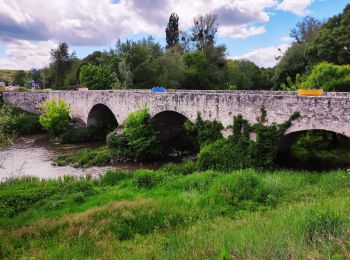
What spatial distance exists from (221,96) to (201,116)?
197 cm

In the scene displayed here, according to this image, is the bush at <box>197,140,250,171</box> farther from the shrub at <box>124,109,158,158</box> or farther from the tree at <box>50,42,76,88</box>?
the tree at <box>50,42,76,88</box>

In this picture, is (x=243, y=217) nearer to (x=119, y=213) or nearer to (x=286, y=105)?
(x=119, y=213)

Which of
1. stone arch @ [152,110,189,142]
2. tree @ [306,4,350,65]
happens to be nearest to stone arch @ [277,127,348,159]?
stone arch @ [152,110,189,142]

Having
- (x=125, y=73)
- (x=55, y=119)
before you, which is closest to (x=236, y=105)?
(x=55, y=119)

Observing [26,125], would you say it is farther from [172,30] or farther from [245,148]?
[172,30]

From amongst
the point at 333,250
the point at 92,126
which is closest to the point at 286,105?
the point at 333,250

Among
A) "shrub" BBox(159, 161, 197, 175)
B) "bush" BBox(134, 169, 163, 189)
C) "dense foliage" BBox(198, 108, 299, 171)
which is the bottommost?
"shrub" BBox(159, 161, 197, 175)

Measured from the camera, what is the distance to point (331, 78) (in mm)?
22391

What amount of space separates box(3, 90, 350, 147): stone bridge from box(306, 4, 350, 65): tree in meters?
11.8

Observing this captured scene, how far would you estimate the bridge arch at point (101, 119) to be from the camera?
1283 inches

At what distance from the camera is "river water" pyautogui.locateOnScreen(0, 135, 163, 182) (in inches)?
781

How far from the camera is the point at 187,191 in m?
13.0

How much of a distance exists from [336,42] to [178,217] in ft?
81.6

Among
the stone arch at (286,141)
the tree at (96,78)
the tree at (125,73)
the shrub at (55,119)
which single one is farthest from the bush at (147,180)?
the tree at (96,78)
